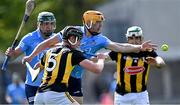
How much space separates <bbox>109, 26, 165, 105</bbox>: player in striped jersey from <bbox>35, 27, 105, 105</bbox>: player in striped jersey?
2.51 m

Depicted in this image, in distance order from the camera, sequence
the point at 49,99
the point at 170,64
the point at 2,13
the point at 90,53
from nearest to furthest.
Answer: the point at 49,99 → the point at 90,53 → the point at 2,13 → the point at 170,64

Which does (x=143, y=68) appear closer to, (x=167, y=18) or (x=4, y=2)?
(x=4, y=2)

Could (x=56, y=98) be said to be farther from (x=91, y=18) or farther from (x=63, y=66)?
(x=91, y=18)

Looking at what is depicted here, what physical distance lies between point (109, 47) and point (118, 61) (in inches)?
27.9

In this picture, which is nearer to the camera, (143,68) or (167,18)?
(143,68)

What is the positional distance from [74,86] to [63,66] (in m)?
1.93

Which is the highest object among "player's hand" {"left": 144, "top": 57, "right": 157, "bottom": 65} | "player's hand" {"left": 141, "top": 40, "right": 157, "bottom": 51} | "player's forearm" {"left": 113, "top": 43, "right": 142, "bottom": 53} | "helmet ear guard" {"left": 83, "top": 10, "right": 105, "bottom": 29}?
"helmet ear guard" {"left": 83, "top": 10, "right": 105, "bottom": 29}

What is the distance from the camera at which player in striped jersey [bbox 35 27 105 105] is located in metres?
14.7

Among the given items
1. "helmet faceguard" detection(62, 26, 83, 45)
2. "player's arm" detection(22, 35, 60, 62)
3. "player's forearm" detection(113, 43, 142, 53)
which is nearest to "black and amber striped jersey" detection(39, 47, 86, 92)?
"helmet faceguard" detection(62, 26, 83, 45)

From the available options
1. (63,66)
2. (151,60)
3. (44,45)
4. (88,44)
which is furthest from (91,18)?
(63,66)

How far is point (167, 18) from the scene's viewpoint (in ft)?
172

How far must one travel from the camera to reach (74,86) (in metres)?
16.6

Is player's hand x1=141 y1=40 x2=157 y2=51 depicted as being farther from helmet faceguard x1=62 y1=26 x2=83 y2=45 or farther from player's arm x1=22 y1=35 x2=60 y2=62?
helmet faceguard x1=62 y1=26 x2=83 y2=45

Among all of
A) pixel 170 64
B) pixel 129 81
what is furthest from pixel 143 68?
pixel 170 64
